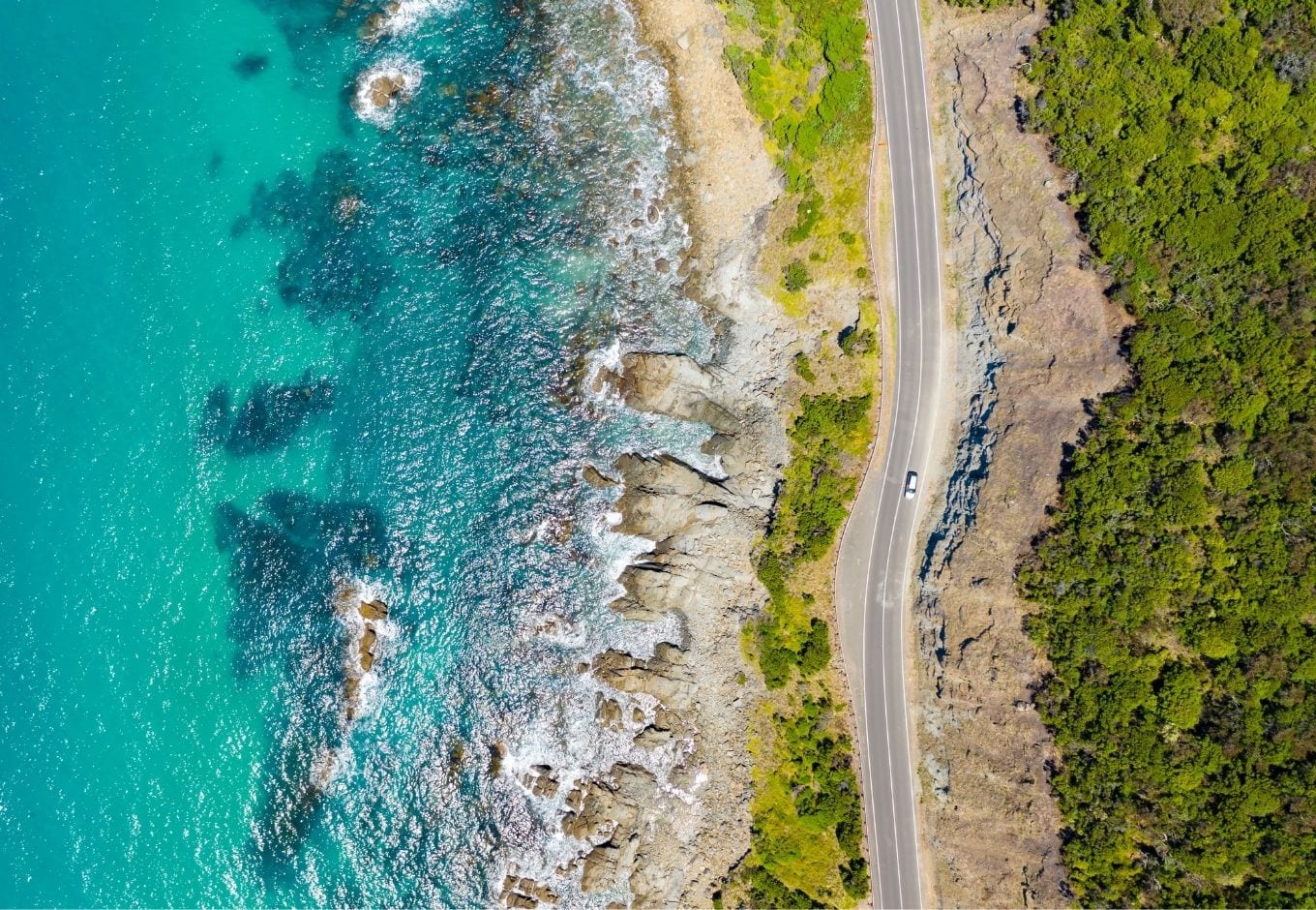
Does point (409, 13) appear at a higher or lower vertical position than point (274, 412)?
higher

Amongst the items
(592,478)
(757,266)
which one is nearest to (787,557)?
(592,478)

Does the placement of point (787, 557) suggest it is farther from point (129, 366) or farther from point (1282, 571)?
point (129, 366)

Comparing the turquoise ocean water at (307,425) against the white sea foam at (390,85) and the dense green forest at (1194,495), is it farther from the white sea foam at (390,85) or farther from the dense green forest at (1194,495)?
the dense green forest at (1194,495)

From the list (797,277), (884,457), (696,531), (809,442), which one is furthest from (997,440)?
(696,531)

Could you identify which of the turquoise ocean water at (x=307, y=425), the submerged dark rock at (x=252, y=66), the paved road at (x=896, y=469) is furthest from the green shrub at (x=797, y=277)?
the submerged dark rock at (x=252, y=66)

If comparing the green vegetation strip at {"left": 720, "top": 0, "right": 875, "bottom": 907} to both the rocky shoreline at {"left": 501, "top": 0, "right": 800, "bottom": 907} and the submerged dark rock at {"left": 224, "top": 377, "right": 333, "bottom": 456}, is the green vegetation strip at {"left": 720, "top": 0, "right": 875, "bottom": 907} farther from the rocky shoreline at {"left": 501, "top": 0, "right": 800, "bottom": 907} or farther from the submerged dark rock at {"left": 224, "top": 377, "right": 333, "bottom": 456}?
the submerged dark rock at {"left": 224, "top": 377, "right": 333, "bottom": 456}

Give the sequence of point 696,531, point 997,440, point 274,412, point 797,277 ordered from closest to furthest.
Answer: point 997,440 < point 797,277 < point 696,531 < point 274,412

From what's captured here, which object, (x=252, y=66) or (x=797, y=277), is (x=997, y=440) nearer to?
(x=797, y=277)
